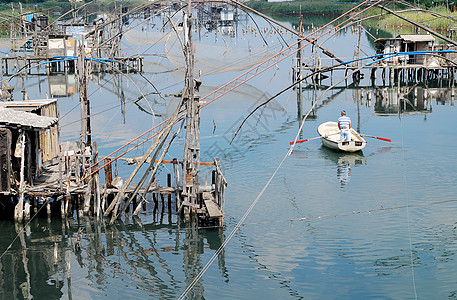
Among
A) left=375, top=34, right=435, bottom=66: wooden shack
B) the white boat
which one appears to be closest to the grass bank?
left=375, top=34, right=435, bottom=66: wooden shack

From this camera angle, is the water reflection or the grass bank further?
the grass bank

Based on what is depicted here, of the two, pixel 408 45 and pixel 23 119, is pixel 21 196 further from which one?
pixel 408 45

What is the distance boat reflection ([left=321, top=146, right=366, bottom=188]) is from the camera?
82.3ft

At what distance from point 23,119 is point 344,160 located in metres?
14.3

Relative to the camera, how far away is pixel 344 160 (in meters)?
27.4

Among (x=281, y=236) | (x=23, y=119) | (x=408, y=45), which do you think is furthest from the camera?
(x=408, y=45)

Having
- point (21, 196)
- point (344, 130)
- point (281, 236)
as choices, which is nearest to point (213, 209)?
point (281, 236)

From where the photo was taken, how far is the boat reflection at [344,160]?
25100 mm

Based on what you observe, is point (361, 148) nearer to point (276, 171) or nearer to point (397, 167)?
point (397, 167)

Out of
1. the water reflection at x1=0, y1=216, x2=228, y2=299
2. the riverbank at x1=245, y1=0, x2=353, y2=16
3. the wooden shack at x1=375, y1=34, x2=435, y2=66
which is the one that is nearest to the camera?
the water reflection at x1=0, y1=216, x2=228, y2=299

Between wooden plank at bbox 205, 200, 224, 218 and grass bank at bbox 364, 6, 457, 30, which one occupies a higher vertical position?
grass bank at bbox 364, 6, 457, 30

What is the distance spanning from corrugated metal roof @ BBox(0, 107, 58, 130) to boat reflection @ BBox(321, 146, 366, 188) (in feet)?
37.7

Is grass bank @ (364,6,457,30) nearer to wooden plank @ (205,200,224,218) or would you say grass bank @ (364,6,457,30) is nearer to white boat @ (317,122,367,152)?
white boat @ (317,122,367,152)

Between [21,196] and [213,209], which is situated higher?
[21,196]
